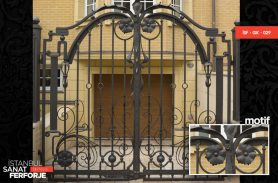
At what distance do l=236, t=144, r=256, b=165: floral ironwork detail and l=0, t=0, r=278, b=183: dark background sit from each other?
483 mm

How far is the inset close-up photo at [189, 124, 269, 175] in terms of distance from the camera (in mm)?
5445

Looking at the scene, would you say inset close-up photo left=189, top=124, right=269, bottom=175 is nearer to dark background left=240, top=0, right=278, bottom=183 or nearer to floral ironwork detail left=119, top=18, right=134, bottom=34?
dark background left=240, top=0, right=278, bottom=183

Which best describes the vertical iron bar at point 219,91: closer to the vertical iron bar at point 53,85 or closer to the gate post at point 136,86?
the gate post at point 136,86

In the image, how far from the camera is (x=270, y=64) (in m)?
5.09

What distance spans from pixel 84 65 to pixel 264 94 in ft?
23.1

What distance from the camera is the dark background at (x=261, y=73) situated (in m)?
4.89

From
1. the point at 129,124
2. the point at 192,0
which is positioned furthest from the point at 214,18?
the point at 129,124

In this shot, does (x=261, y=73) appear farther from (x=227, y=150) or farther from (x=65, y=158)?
(x=65, y=158)
